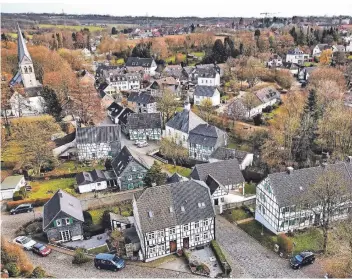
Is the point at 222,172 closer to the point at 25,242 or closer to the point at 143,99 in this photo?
the point at 25,242

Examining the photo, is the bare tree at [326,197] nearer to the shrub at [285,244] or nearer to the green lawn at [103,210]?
the shrub at [285,244]

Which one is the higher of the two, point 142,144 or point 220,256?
point 142,144

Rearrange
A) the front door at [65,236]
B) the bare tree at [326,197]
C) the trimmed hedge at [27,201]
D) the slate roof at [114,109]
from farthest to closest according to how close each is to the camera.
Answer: the slate roof at [114,109] → the trimmed hedge at [27,201] → the front door at [65,236] → the bare tree at [326,197]

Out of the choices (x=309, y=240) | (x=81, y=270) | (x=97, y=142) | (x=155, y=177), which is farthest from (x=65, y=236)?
(x=309, y=240)

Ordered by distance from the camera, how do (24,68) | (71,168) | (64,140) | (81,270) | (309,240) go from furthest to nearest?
(24,68), (64,140), (71,168), (309,240), (81,270)

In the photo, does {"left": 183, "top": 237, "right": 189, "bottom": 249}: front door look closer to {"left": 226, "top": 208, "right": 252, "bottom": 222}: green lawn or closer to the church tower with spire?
{"left": 226, "top": 208, "right": 252, "bottom": 222}: green lawn

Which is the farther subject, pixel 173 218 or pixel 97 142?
pixel 97 142

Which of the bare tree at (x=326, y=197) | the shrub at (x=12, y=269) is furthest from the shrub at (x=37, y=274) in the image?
the bare tree at (x=326, y=197)
